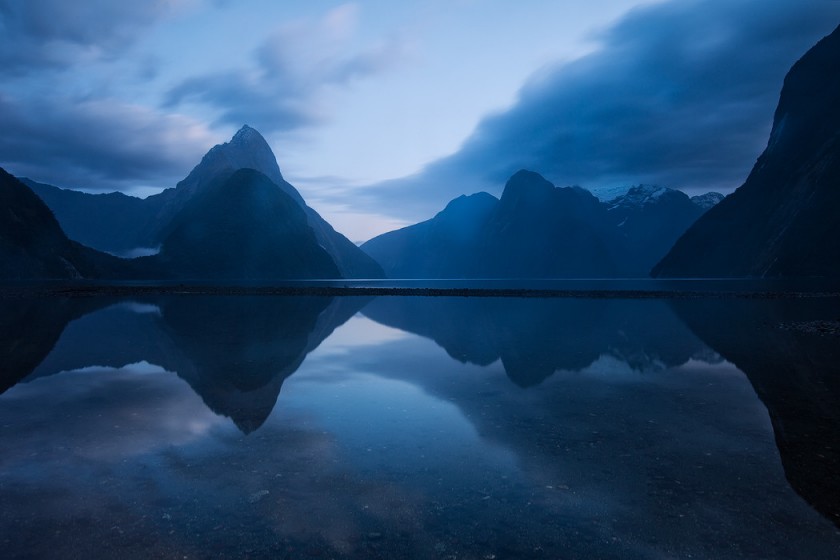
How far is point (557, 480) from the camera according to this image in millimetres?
8391

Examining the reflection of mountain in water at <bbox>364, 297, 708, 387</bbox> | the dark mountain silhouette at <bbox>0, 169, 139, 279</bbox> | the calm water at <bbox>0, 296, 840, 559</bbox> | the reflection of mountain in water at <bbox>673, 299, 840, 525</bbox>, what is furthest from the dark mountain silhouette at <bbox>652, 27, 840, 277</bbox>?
the dark mountain silhouette at <bbox>0, 169, 139, 279</bbox>

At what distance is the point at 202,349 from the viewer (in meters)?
23.3

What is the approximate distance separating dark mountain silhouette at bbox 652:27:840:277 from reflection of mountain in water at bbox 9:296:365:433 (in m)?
176

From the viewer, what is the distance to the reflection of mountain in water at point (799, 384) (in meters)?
8.55

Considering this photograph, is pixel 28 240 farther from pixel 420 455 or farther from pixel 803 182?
pixel 803 182

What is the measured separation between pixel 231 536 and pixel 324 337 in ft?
77.0

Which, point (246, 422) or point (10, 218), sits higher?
point (10, 218)

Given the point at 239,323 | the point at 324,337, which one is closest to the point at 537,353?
the point at 324,337

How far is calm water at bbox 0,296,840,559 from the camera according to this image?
6488 millimetres

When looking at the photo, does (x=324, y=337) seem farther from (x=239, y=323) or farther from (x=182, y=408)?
(x=182, y=408)

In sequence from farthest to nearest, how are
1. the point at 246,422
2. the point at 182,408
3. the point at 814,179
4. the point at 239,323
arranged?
the point at 814,179, the point at 239,323, the point at 182,408, the point at 246,422

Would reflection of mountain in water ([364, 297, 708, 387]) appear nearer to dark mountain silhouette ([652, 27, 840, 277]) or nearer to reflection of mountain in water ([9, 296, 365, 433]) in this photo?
reflection of mountain in water ([9, 296, 365, 433])

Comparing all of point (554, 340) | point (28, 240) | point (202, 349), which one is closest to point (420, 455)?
point (202, 349)

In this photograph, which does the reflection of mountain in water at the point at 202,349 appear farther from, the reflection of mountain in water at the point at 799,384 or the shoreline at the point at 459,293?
the shoreline at the point at 459,293
